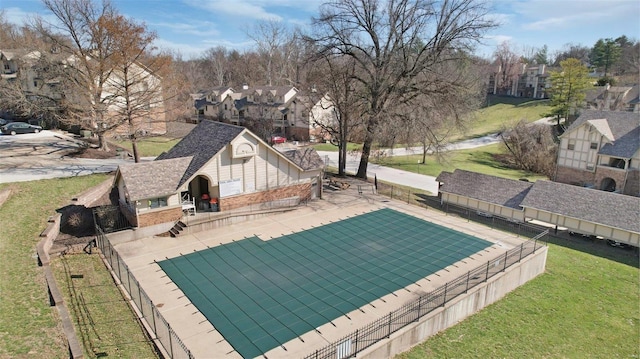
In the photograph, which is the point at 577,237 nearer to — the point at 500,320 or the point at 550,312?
the point at 550,312

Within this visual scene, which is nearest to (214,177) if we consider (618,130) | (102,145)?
(102,145)

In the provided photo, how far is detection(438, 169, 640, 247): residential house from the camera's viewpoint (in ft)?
78.1

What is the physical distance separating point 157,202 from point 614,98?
7343 centimetres

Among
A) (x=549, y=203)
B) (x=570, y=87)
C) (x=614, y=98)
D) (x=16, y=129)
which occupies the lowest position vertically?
(x=549, y=203)

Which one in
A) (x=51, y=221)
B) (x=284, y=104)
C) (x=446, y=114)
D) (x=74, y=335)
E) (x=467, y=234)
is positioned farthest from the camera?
(x=284, y=104)

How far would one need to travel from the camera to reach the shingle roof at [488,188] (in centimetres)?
2772

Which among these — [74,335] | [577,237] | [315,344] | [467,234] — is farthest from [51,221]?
[577,237]

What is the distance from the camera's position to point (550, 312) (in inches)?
650

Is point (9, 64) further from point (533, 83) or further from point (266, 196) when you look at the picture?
point (533, 83)

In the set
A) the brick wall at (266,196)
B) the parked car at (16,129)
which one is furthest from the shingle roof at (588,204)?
the parked car at (16,129)

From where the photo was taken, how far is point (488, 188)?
2892 centimetres

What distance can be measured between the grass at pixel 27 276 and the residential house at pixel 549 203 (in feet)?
84.0

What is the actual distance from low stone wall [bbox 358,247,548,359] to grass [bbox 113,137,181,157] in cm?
3173

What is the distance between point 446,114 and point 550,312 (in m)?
18.2
